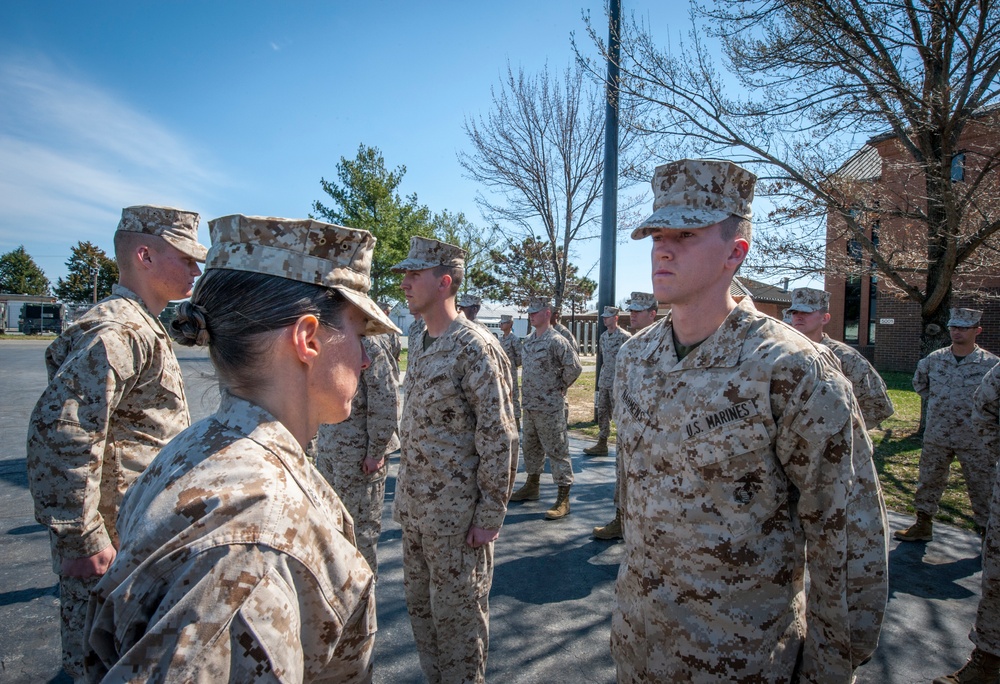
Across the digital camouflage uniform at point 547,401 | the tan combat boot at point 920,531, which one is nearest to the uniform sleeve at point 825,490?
the digital camouflage uniform at point 547,401

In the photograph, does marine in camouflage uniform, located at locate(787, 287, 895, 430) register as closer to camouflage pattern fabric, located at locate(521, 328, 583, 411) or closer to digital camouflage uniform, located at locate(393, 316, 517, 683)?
camouflage pattern fabric, located at locate(521, 328, 583, 411)

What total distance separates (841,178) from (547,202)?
6863 millimetres

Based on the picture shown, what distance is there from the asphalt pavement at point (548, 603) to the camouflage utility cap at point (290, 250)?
3.82ft

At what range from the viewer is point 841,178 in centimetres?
897

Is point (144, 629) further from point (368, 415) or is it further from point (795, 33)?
point (795, 33)

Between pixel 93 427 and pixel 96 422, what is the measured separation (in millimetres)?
24

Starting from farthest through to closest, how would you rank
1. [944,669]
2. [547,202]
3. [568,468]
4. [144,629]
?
[547,202] < [568,468] < [944,669] < [144,629]

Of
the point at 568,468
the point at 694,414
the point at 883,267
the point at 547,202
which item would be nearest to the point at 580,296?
the point at 547,202

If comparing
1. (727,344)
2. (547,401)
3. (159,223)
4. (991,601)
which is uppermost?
(159,223)

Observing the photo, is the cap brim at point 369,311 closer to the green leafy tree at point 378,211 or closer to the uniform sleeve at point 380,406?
the uniform sleeve at point 380,406

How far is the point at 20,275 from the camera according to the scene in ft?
199

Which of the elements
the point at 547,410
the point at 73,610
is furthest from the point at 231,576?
the point at 547,410

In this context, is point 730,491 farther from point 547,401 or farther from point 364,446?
point 547,401

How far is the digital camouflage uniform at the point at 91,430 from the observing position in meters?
2.44
